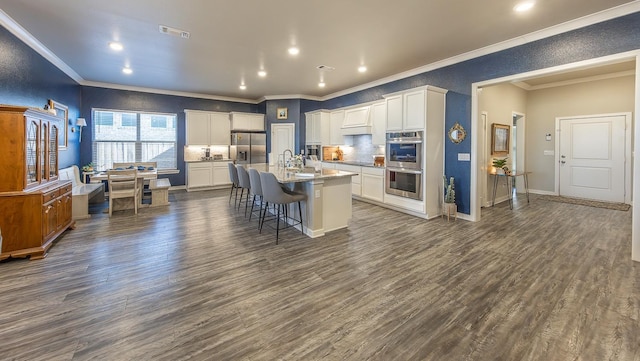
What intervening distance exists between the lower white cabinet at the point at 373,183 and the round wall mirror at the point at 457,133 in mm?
1436

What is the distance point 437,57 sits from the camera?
192 inches

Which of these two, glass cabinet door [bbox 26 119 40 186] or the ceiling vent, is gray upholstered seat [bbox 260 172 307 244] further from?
glass cabinet door [bbox 26 119 40 186]

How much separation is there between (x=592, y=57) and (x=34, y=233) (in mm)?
6876

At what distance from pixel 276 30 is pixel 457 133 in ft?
11.3

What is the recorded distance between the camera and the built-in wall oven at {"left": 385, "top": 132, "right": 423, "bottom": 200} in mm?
4926

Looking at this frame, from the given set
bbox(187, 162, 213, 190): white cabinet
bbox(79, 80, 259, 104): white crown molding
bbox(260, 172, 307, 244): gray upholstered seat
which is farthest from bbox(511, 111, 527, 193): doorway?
bbox(187, 162, 213, 190): white cabinet

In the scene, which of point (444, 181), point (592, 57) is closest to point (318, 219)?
point (444, 181)

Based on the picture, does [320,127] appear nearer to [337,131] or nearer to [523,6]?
[337,131]

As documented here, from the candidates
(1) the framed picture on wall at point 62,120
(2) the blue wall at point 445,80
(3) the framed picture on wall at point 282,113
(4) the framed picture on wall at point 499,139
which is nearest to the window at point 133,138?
(2) the blue wall at point 445,80

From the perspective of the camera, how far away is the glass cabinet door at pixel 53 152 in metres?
3.77

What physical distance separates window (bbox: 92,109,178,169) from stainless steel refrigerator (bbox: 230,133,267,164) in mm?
1688

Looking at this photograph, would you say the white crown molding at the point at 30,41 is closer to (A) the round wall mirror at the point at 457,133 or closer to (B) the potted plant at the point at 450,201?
(A) the round wall mirror at the point at 457,133

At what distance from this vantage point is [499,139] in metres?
6.39

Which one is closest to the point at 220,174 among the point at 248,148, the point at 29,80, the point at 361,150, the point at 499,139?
the point at 248,148
